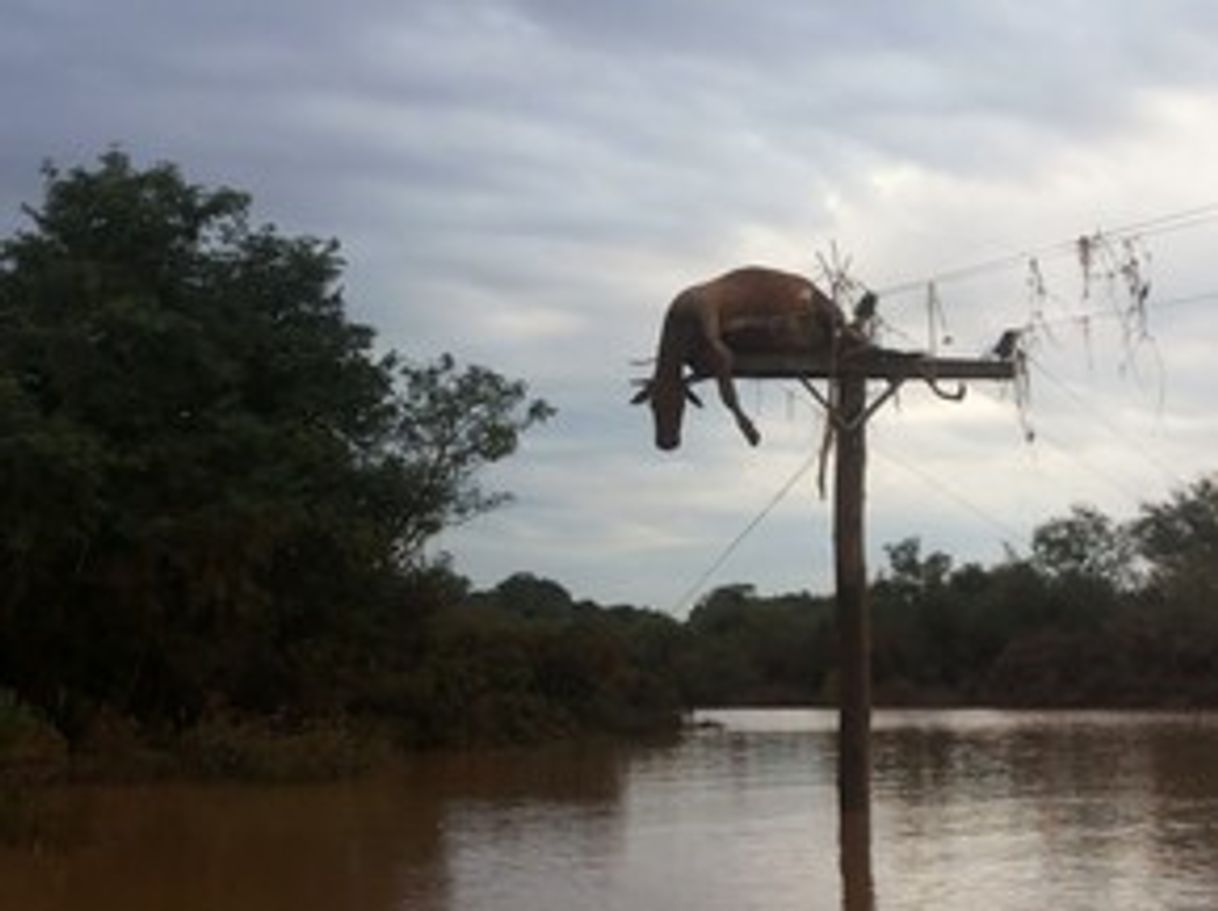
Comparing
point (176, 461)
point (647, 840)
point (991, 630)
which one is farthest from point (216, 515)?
point (991, 630)

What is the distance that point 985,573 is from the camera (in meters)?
88.9

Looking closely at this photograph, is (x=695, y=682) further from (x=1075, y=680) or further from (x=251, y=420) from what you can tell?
(x=251, y=420)

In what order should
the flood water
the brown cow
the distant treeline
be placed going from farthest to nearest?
the distant treeline
the brown cow
the flood water

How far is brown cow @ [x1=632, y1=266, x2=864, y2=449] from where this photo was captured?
618 inches

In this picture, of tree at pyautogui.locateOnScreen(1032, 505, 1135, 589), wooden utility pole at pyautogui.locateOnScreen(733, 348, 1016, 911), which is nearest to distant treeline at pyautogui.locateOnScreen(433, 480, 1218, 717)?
tree at pyautogui.locateOnScreen(1032, 505, 1135, 589)

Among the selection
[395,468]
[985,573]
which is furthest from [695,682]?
[395,468]

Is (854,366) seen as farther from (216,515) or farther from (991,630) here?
(991,630)

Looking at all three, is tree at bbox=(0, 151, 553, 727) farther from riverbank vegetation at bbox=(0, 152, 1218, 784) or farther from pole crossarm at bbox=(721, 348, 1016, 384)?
pole crossarm at bbox=(721, 348, 1016, 384)

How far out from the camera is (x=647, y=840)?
747 inches

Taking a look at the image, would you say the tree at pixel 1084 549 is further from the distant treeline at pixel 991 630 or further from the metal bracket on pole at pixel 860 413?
the metal bracket on pole at pixel 860 413

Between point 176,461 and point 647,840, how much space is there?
1409 cm

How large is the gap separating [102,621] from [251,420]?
168 inches

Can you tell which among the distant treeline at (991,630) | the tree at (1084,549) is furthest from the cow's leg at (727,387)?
the tree at (1084,549)

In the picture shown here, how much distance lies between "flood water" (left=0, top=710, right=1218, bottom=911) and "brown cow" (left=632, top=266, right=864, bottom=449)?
391cm
